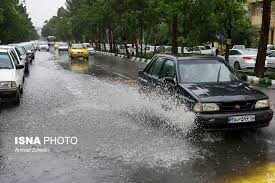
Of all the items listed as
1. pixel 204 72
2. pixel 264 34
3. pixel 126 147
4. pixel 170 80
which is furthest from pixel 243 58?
pixel 126 147

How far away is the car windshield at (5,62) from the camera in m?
13.4

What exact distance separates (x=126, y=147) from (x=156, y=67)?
3.39 meters

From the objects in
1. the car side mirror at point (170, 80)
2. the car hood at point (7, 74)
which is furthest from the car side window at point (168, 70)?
the car hood at point (7, 74)

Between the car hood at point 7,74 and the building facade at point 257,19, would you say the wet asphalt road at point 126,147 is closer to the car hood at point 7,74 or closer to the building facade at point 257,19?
the car hood at point 7,74

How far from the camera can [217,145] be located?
7633mm

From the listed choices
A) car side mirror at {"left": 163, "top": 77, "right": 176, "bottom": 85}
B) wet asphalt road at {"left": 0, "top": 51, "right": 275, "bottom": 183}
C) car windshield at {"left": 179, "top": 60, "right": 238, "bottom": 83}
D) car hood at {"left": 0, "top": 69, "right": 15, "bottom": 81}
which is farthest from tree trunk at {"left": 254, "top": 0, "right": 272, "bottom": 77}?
car side mirror at {"left": 163, "top": 77, "right": 176, "bottom": 85}

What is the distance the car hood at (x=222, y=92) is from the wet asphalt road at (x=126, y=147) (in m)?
0.45

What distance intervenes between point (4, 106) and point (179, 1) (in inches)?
662

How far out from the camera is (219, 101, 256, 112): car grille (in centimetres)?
785

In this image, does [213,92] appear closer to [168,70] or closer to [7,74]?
[168,70]

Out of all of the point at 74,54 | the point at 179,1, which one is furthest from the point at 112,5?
the point at 179,1

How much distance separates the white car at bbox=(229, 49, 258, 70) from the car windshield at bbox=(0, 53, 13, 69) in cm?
1591

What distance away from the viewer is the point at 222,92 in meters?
8.15

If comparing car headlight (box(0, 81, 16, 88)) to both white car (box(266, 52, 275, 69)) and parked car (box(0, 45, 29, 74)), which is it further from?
white car (box(266, 52, 275, 69))
